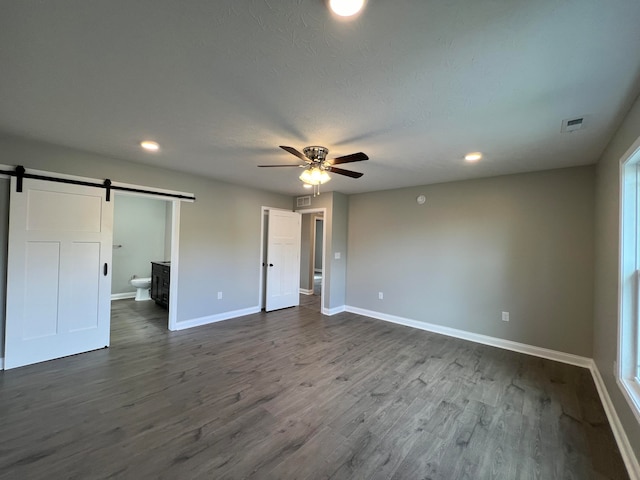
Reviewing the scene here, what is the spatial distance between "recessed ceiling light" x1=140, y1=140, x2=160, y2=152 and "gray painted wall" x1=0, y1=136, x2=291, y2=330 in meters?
0.78

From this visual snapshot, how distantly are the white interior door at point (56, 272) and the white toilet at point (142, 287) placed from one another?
8.73 ft

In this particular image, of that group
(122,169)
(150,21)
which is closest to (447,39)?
(150,21)

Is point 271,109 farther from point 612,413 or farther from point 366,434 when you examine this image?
point 612,413

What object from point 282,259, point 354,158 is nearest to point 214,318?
point 282,259

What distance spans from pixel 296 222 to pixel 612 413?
195 inches

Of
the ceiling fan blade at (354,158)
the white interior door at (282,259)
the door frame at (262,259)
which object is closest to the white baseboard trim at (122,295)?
the door frame at (262,259)

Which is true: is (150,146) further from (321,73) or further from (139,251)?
(139,251)

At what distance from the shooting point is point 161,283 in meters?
5.27

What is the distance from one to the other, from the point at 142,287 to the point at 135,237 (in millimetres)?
1243

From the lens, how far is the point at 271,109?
205cm

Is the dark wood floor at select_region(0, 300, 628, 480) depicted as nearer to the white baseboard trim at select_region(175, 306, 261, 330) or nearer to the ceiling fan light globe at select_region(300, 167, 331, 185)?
the white baseboard trim at select_region(175, 306, 261, 330)

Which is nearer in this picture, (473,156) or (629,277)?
A: (629,277)

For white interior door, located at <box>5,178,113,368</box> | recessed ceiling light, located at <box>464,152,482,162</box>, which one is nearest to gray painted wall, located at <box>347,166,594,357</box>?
recessed ceiling light, located at <box>464,152,482,162</box>

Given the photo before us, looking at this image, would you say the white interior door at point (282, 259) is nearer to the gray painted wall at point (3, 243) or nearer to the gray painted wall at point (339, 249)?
the gray painted wall at point (339, 249)
